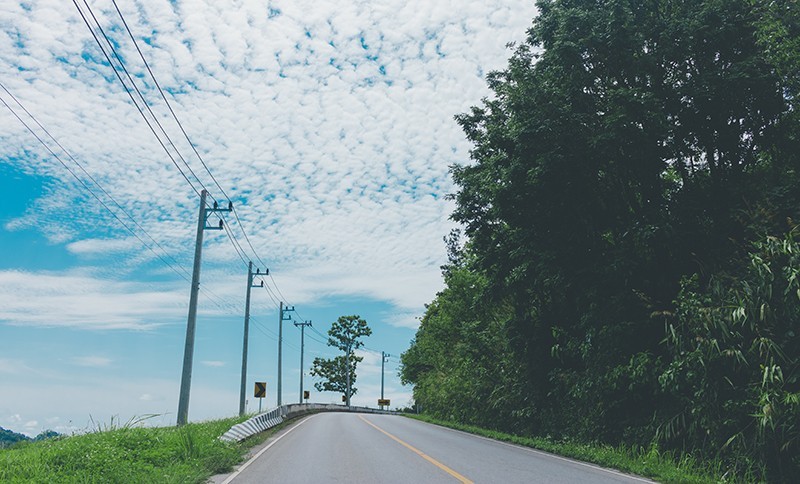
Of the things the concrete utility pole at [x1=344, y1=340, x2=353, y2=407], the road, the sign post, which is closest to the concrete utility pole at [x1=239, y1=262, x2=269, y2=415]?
the sign post

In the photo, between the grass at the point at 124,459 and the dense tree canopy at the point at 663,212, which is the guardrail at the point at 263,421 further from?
the dense tree canopy at the point at 663,212

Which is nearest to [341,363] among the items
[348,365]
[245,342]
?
[348,365]

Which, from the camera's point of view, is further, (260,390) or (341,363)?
(341,363)

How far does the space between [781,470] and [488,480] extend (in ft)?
17.1

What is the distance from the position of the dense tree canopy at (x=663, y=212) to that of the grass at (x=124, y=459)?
372 inches

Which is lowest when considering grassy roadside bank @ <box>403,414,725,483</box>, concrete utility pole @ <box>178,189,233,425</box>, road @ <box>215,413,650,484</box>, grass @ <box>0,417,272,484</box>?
grassy roadside bank @ <box>403,414,725,483</box>

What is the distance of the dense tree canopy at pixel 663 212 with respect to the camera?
35.9 ft

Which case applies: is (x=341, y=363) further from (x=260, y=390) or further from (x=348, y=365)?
(x=260, y=390)

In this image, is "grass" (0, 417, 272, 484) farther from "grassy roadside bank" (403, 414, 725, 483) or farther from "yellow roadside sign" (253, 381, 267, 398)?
"yellow roadside sign" (253, 381, 267, 398)

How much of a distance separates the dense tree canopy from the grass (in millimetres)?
9447

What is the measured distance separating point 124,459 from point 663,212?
45.5 feet

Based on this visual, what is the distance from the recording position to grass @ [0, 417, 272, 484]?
804 centimetres

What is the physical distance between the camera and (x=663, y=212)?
51.3 feet

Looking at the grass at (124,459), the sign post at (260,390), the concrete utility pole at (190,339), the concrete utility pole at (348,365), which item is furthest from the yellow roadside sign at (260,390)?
the concrete utility pole at (348,365)
